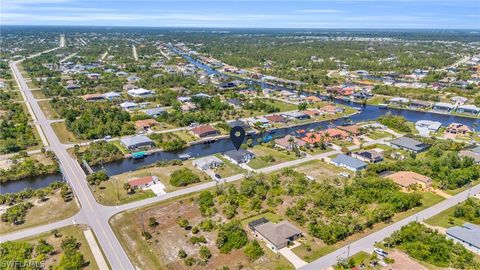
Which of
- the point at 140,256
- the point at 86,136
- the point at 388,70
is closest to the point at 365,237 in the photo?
the point at 140,256

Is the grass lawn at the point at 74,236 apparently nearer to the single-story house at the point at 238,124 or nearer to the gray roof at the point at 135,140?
the gray roof at the point at 135,140

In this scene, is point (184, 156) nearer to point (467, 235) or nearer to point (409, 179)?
point (409, 179)

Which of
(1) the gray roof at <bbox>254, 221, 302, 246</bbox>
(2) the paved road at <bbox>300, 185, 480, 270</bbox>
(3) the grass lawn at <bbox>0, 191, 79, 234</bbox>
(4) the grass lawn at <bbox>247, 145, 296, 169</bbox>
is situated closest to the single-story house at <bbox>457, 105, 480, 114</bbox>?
(2) the paved road at <bbox>300, 185, 480, 270</bbox>

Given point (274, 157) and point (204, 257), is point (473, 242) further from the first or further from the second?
point (274, 157)

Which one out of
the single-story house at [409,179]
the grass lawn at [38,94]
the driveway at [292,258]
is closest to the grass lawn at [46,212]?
the driveway at [292,258]

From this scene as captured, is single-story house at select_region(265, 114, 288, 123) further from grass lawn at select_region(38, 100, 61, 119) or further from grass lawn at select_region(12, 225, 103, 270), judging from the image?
grass lawn at select_region(12, 225, 103, 270)
